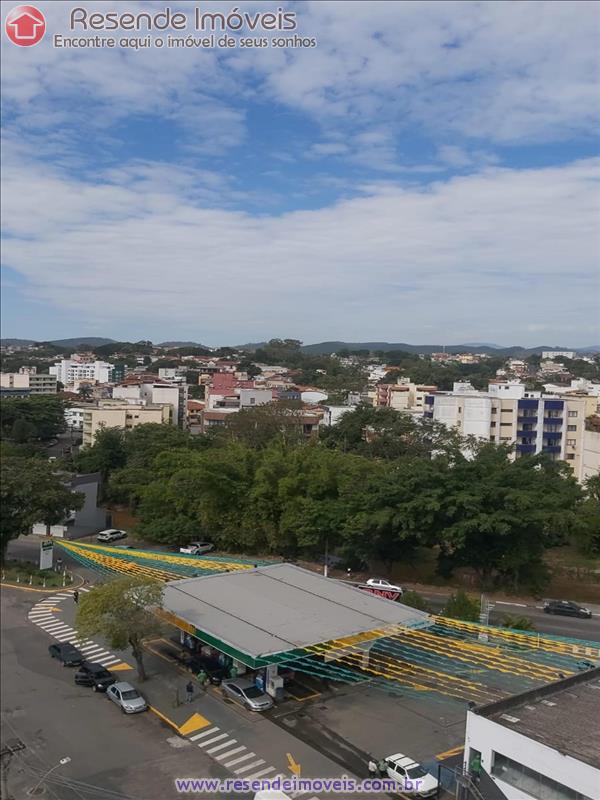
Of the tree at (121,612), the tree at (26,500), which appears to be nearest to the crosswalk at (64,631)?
the tree at (121,612)

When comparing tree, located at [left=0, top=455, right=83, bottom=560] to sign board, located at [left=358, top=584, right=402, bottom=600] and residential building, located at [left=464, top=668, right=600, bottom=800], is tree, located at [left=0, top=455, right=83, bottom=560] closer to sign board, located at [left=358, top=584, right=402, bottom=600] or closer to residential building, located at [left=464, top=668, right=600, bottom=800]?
sign board, located at [left=358, top=584, right=402, bottom=600]

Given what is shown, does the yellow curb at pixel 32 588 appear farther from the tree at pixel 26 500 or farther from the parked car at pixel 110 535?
the parked car at pixel 110 535

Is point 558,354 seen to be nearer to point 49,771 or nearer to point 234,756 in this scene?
point 234,756

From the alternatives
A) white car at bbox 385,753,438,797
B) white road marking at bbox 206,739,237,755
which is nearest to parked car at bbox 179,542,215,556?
white road marking at bbox 206,739,237,755

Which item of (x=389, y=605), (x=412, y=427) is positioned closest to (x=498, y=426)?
(x=412, y=427)

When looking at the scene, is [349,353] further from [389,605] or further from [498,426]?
[389,605]

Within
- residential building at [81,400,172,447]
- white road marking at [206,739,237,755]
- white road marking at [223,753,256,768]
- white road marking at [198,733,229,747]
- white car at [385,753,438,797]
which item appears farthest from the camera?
residential building at [81,400,172,447]
